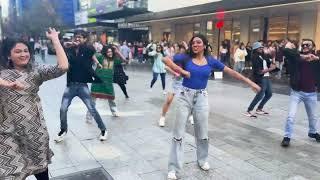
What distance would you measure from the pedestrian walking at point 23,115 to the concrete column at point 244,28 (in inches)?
807

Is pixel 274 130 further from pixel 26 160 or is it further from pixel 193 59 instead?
A: pixel 26 160

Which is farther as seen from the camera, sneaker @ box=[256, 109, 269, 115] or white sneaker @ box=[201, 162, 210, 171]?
sneaker @ box=[256, 109, 269, 115]

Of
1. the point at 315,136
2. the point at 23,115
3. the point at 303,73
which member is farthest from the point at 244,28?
the point at 23,115

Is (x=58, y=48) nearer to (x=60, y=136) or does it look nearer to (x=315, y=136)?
(x=60, y=136)

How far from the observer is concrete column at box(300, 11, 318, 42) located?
59.6 feet

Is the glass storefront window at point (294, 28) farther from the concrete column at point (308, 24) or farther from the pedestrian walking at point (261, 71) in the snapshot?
the pedestrian walking at point (261, 71)

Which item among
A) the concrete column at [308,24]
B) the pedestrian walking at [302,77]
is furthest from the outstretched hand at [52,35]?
the concrete column at [308,24]

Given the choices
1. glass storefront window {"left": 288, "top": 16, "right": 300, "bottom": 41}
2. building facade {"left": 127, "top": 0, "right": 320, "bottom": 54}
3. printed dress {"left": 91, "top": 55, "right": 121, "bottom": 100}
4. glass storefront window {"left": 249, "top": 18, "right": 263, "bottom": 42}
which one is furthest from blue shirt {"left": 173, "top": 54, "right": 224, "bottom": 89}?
glass storefront window {"left": 249, "top": 18, "right": 263, "bottom": 42}

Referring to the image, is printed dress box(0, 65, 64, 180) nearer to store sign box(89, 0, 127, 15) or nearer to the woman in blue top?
the woman in blue top

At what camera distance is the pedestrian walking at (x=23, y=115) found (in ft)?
9.50

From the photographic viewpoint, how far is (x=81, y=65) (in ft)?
20.5

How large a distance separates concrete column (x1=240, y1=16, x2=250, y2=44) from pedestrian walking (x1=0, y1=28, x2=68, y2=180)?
20510mm

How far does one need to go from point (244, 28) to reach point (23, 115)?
69.3 ft

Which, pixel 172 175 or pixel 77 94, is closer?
pixel 172 175
